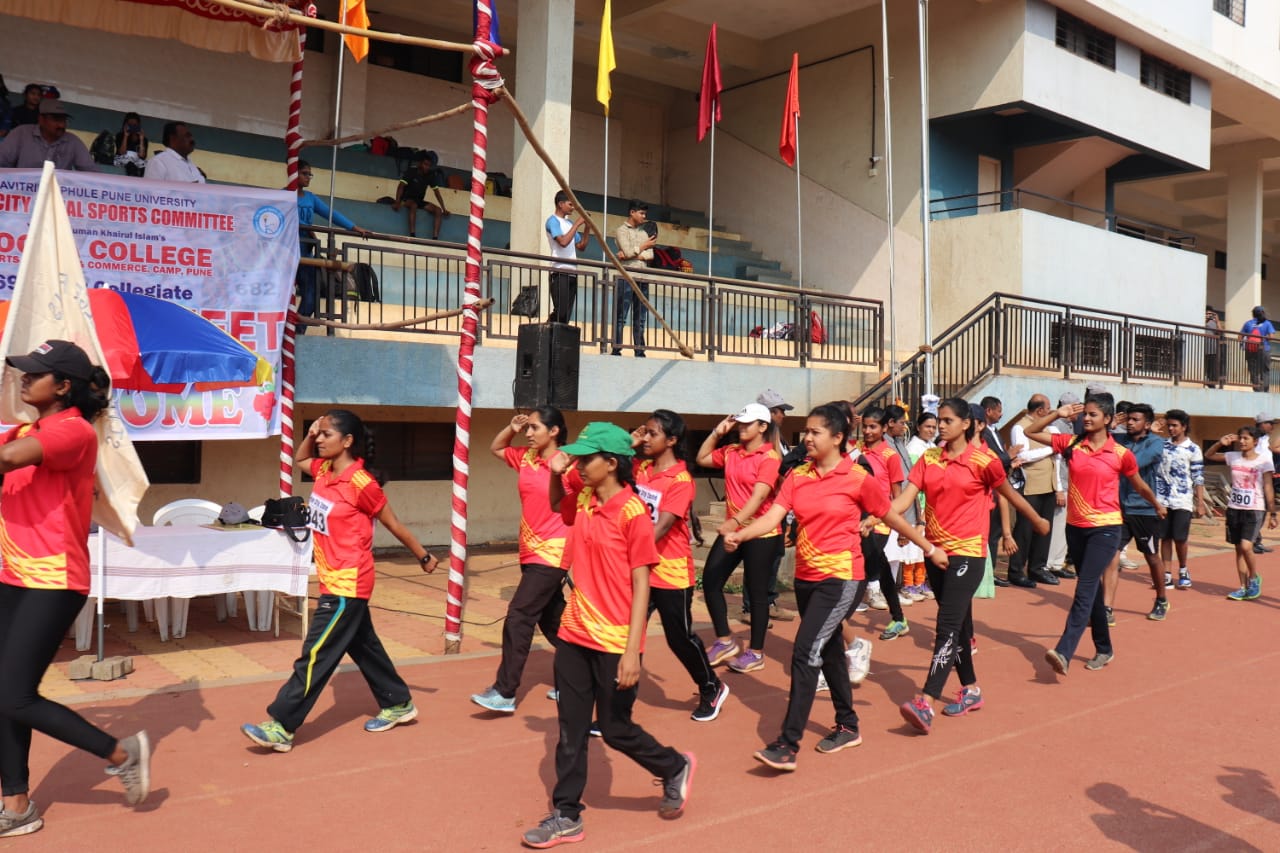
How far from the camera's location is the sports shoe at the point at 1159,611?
1011cm

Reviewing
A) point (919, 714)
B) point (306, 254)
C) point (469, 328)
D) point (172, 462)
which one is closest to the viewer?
point (919, 714)

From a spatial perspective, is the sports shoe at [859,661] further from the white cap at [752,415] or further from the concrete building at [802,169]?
the concrete building at [802,169]

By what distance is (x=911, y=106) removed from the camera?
18.7m

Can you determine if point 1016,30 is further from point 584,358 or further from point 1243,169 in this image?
point 1243,169

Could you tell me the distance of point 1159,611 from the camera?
1016 cm

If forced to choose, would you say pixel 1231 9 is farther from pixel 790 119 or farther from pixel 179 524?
pixel 179 524

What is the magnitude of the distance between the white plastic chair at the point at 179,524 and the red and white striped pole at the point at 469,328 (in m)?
1.94

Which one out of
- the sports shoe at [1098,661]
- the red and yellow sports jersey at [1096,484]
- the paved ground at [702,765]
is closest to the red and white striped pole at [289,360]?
the paved ground at [702,765]

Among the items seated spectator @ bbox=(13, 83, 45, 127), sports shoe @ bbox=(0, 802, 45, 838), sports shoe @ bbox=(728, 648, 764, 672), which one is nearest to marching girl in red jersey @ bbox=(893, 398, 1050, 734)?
sports shoe @ bbox=(728, 648, 764, 672)

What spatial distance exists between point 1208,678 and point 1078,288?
12.4 meters

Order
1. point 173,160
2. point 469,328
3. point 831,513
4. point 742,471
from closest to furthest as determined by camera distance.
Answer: point 831,513
point 742,471
point 469,328
point 173,160

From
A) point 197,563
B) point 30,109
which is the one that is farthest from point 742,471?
point 30,109

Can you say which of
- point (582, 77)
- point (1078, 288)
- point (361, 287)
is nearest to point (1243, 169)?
point (1078, 288)

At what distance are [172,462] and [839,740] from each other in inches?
329
